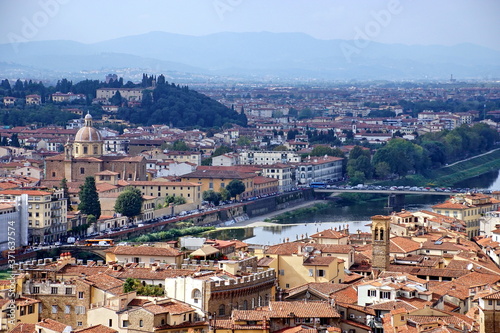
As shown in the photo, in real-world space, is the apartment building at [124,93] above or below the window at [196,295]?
below

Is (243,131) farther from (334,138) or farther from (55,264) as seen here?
(55,264)

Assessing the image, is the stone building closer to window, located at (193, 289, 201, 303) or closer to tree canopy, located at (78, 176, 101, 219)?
window, located at (193, 289, 201, 303)

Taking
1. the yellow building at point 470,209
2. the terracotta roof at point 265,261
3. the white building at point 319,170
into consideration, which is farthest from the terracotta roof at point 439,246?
the white building at point 319,170

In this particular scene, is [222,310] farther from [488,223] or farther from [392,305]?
[488,223]

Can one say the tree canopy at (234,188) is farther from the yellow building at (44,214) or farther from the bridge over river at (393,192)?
the yellow building at (44,214)

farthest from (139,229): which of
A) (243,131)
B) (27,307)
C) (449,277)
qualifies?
(243,131)

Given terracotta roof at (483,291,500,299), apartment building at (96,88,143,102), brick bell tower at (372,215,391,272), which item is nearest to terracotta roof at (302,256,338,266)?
brick bell tower at (372,215,391,272)
